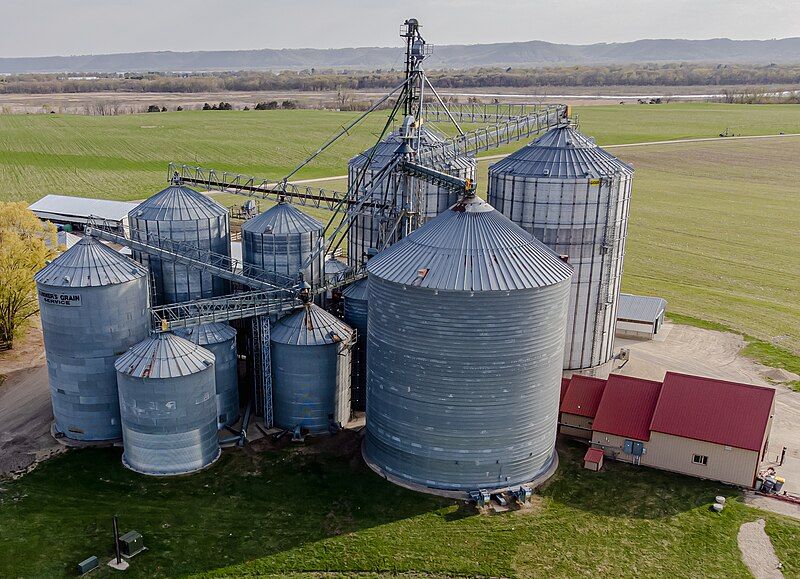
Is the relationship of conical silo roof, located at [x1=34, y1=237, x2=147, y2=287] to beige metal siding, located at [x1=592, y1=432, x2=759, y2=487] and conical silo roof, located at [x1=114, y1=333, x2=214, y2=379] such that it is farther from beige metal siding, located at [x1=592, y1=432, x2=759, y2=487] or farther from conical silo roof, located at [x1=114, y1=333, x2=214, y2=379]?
beige metal siding, located at [x1=592, y1=432, x2=759, y2=487]

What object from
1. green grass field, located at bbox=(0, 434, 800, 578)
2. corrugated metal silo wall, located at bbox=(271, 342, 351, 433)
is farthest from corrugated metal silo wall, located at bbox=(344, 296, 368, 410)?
green grass field, located at bbox=(0, 434, 800, 578)

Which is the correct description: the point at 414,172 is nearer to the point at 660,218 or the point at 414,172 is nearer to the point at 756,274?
the point at 756,274

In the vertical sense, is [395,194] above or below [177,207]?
above

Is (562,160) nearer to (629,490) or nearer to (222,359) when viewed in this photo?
(629,490)

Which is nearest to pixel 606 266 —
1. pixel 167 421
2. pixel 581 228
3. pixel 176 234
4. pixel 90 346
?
pixel 581 228

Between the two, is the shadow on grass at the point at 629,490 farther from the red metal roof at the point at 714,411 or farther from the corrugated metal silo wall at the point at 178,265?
the corrugated metal silo wall at the point at 178,265

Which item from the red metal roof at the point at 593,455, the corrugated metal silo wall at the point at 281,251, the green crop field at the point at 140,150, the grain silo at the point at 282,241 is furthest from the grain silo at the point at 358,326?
the green crop field at the point at 140,150
